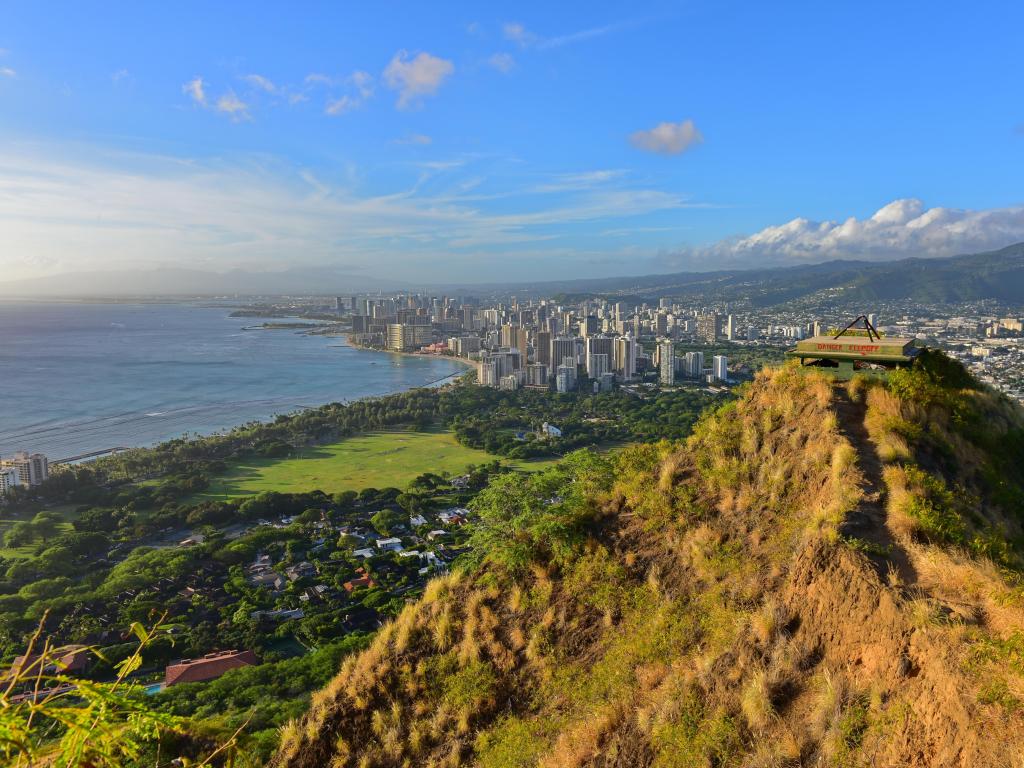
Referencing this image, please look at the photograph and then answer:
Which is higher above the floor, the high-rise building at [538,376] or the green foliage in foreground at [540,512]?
the green foliage in foreground at [540,512]

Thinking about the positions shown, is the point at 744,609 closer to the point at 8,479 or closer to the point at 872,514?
the point at 872,514

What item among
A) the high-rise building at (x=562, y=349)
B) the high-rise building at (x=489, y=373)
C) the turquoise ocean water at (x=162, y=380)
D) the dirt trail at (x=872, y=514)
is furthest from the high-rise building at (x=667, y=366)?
the dirt trail at (x=872, y=514)

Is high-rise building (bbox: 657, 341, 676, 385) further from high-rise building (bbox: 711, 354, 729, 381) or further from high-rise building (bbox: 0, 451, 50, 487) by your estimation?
high-rise building (bbox: 0, 451, 50, 487)

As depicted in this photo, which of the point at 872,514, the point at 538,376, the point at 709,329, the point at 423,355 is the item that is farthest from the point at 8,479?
the point at 709,329

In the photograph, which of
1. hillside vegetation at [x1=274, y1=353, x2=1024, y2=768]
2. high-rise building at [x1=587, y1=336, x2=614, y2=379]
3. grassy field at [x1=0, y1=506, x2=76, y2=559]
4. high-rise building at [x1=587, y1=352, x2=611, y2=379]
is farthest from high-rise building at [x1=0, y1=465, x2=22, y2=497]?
high-rise building at [x1=587, y1=352, x2=611, y2=379]

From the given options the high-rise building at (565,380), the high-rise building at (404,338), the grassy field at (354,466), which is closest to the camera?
the grassy field at (354,466)

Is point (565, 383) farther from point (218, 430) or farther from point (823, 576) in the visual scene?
point (823, 576)

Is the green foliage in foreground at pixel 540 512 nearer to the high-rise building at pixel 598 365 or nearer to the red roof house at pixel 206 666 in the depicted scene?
the red roof house at pixel 206 666

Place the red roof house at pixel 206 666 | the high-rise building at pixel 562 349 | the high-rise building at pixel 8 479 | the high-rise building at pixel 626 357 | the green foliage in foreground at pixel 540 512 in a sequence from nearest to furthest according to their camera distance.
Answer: the green foliage in foreground at pixel 540 512, the red roof house at pixel 206 666, the high-rise building at pixel 8 479, the high-rise building at pixel 626 357, the high-rise building at pixel 562 349
